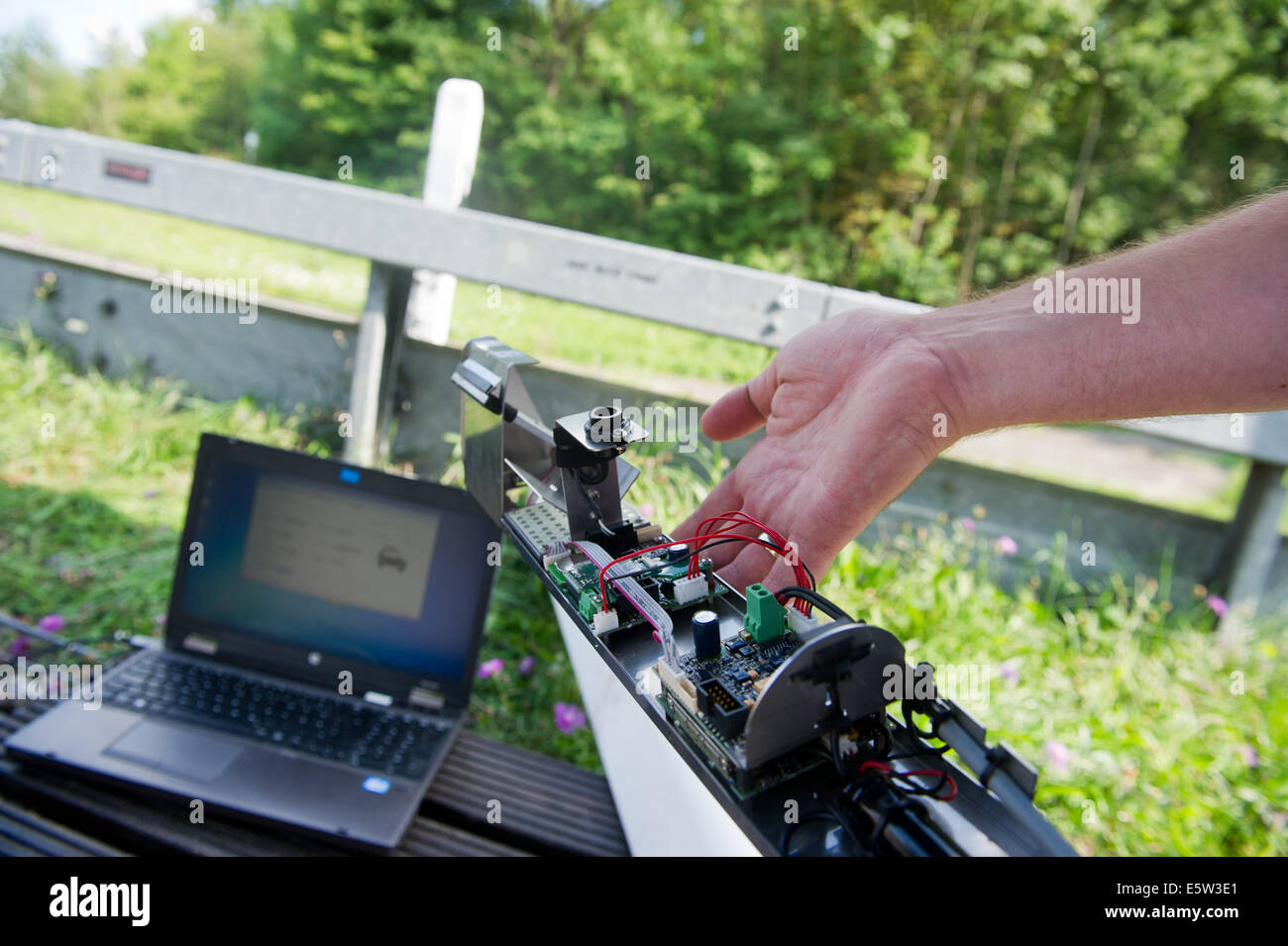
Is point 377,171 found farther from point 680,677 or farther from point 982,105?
point 680,677

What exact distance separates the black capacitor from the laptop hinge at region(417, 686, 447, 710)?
1.22 m

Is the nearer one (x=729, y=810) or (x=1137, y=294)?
(x=729, y=810)

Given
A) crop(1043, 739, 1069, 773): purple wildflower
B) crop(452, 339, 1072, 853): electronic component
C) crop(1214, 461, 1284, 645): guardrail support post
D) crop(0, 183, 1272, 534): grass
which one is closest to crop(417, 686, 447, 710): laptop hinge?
crop(452, 339, 1072, 853): electronic component

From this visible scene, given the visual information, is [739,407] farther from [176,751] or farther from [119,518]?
[119,518]

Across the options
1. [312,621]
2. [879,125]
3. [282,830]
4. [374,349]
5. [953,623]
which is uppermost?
[879,125]

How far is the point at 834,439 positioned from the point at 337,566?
1.59 metres

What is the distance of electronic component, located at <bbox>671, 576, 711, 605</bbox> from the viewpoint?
147 cm

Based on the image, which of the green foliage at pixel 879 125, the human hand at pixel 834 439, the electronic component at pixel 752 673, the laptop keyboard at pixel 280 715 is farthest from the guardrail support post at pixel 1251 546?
the green foliage at pixel 879 125

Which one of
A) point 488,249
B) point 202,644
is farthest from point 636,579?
point 488,249

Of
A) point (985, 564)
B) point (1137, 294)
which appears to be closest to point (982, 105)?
point (985, 564)

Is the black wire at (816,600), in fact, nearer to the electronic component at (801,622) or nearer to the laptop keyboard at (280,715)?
the electronic component at (801,622)

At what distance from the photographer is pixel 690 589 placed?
1.48m
